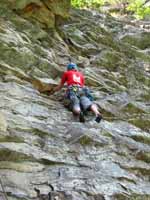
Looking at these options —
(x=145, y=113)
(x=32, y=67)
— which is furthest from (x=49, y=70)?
(x=145, y=113)

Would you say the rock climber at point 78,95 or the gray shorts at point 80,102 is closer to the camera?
the rock climber at point 78,95

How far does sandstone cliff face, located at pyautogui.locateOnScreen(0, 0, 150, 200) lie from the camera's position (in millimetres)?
9445

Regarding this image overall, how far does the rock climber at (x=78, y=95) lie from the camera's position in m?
13.3

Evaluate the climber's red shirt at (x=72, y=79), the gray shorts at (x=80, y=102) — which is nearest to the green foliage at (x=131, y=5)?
the climber's red shirt at (x=72, y=79)

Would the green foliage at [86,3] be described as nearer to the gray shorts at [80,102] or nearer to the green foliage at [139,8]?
the green foliage at [139,8]

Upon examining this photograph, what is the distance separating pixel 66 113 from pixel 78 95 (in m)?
0.84

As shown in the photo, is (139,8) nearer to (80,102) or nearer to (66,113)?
(80,102)

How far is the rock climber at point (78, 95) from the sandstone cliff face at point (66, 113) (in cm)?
28

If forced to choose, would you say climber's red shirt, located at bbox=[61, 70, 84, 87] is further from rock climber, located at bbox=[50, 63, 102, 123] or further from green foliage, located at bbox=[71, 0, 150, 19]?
green foliage, located at bbox=[71, 0, 150, 19]

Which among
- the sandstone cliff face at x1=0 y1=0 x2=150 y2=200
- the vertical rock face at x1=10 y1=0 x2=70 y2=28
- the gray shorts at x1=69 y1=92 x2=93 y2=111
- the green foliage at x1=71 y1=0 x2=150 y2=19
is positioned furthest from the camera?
the green foliage at x1=71 y1=0 x2=150 y2=19

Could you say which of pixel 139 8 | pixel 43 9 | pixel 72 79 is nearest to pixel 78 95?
pixel 72 79

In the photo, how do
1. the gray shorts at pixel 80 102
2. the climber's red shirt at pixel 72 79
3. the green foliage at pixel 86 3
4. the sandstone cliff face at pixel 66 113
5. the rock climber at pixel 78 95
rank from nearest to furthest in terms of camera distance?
the sandstone cliff face at pixel 66 113, the rock climber at pixel 78 95, the gray shorts at pixel 80 102, the climber's red shirt at pixel 72 79, the green foliage at pixel 86 3

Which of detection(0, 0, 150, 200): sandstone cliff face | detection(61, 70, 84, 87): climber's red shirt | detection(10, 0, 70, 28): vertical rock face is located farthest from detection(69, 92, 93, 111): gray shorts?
detection(10, 0, 70, 28): vertical rock face

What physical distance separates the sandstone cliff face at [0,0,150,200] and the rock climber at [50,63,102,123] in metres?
0.28
